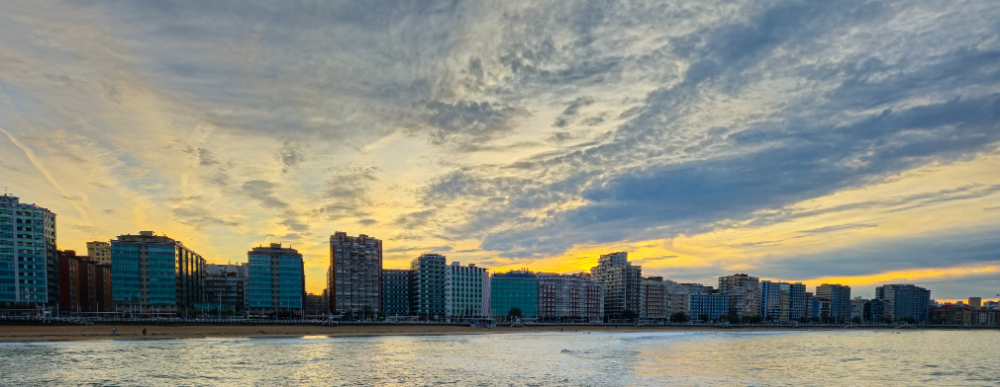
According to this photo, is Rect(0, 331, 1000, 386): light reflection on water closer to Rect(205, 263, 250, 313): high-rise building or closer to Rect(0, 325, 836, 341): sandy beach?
Rect(0, 325, 836, 341): sandy beach

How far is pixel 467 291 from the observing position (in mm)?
185750

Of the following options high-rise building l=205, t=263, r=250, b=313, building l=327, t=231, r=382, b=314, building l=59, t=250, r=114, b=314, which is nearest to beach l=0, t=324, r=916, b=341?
building l=327, t=231, r=382, b=314

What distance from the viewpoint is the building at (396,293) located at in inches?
7017

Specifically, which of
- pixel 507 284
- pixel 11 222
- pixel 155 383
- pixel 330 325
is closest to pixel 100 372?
pixel 155 383

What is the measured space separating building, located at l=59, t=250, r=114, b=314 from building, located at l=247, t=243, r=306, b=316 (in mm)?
34906

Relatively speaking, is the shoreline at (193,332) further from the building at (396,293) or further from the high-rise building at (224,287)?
the high-rise building at (224,287)

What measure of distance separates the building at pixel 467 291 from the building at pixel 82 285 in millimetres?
93163

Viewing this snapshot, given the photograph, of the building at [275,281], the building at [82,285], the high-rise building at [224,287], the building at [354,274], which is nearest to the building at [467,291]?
the building at [354,274]

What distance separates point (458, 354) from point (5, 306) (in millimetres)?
107290

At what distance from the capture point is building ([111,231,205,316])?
132 m

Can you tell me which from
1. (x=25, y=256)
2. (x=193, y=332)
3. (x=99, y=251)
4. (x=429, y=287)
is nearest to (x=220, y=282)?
(x=99, y=251)

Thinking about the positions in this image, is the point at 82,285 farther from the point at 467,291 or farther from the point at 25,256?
the point at 467,291

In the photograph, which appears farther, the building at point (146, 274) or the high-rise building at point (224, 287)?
the high-rise building at point (224, 287)

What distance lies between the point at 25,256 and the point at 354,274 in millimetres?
74972
